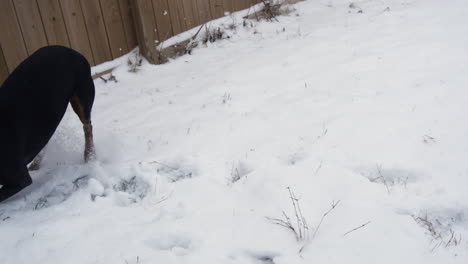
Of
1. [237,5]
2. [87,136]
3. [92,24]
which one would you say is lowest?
[87,136]

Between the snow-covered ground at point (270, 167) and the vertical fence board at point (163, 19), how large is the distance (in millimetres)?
814

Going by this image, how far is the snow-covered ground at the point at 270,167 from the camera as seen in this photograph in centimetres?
212

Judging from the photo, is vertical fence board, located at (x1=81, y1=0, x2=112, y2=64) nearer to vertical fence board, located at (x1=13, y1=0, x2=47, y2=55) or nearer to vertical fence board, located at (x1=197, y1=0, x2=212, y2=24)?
vertical fence board, located at (x1=13, y1=0, x2=47, y2=55)

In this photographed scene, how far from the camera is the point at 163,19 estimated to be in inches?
212

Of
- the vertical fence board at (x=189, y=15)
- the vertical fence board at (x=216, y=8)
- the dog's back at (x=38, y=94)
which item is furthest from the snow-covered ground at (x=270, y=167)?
the vertical fence board at (x=216, y=8)

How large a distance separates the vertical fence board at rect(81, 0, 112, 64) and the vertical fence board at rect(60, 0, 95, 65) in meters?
0.06

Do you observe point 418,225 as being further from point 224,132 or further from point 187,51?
point 187,51

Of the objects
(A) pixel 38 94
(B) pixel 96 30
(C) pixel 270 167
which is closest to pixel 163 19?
(B) pixel 96 30

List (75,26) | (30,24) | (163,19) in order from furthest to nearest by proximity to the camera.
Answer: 1. (163,19)
2. (75,26)
3. (30,24)

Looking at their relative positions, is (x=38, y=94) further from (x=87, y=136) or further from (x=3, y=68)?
(x=3, y=68)

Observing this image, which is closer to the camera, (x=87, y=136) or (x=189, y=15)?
(x=87, y=136)

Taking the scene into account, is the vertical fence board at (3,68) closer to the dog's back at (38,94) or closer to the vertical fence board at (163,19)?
the dog's back at (38,94)

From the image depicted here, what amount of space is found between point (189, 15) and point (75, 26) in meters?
1.72

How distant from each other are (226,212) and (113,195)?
30.0 inches
